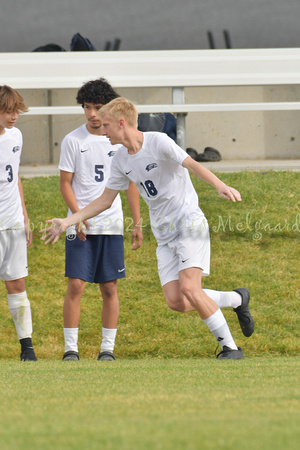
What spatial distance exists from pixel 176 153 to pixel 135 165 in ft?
1.19

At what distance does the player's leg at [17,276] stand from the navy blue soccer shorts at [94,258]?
39 centimetres

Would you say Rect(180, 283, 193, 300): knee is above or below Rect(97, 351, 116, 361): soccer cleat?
above

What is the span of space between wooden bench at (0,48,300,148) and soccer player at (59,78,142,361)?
14.6ft

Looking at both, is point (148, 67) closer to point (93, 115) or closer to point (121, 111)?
point (93, 115)

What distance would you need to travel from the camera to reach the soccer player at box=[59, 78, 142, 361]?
6.39m

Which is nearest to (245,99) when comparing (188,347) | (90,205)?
(188,347)

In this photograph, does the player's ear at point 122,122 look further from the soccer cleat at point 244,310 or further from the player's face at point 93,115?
the soccer cleat at point 244,310

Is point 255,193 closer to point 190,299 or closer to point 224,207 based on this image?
point 224,207

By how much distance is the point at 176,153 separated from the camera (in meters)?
5.39

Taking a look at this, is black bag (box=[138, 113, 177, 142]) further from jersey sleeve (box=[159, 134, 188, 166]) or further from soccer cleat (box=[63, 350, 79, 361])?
jersey sleeve (box=[159, 134, 188, 166])

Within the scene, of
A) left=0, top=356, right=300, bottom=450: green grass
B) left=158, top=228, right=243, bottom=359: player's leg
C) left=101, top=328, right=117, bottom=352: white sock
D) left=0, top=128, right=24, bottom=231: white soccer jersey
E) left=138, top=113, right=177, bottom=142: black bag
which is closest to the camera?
left=0, top=356, right=300, bottom=450: green grass

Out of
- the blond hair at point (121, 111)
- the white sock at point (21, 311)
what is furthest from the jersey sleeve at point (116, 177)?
the white sock at point (21, 311)

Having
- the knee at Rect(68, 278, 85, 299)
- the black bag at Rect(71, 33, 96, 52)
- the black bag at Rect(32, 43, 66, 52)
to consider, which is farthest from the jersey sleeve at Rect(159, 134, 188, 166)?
the black bag at Rect(32, 43, 66, 52)

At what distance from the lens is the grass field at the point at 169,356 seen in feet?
8.96
